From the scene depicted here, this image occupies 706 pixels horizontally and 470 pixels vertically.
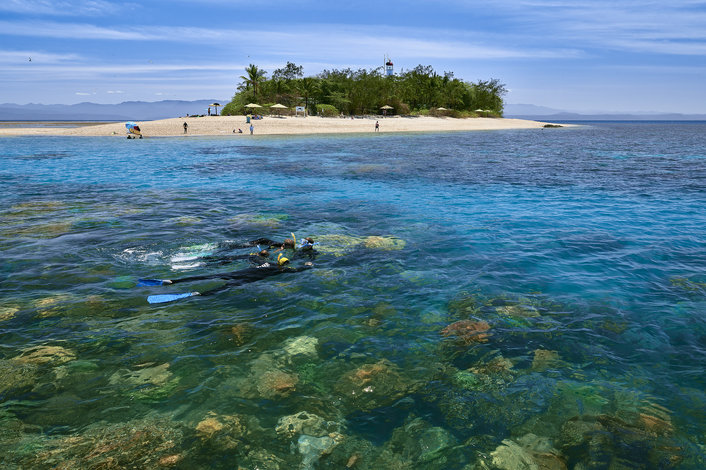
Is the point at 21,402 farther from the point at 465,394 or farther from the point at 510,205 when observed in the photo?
the point at 510,205

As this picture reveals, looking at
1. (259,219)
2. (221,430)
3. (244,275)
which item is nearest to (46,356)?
(221,430)

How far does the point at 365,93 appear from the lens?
9912cm

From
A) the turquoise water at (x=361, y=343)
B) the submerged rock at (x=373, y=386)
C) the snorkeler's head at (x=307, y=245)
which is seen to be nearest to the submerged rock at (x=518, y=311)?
the turquoise water at (x=361, y=343)

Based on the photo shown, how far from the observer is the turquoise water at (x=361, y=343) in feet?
16.6

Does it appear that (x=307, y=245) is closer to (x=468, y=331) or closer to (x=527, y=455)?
(x=468, y=331)

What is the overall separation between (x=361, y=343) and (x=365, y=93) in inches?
3900

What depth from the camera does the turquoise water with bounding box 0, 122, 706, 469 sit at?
5.07 m

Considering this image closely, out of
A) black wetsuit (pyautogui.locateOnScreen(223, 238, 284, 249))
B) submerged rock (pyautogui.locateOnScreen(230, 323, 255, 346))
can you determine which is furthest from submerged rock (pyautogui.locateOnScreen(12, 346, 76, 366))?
black wetsuit (pyautogui.locateOnScreen(223, 238, 284, 249))

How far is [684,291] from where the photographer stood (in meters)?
9.43

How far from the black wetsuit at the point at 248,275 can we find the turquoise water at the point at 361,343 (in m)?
0.28

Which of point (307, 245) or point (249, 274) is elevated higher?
point (307, 245)

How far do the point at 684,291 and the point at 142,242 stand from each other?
49.3 feet

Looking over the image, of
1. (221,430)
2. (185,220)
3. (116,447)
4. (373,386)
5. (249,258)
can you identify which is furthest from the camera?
(185,220)

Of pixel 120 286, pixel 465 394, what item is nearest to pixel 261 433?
pixel 465 394
